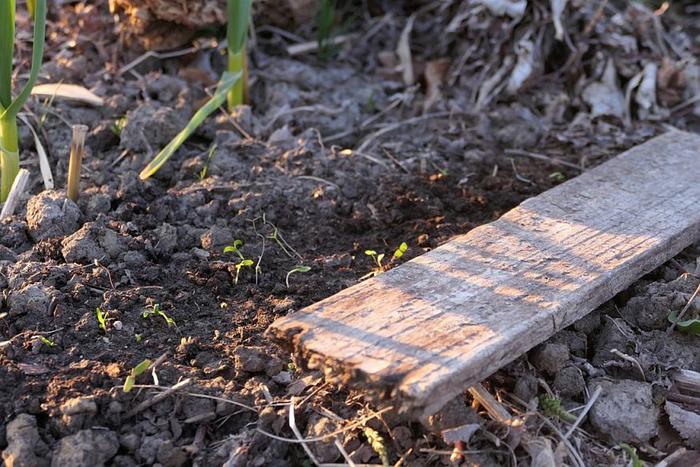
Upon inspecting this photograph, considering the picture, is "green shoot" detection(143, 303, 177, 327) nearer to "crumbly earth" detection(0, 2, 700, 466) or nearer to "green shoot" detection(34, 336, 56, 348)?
"crumbly earth" detection(0, 2, 700, 466)

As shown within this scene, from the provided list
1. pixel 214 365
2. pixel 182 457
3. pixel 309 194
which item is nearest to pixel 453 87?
pixel 309 194

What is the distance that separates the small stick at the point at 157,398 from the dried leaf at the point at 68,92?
1.32 m

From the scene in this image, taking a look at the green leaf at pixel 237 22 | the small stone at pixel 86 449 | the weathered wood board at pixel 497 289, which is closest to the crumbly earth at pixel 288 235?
the small stone at pixel 86 449

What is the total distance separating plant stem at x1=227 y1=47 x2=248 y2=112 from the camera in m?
2.76

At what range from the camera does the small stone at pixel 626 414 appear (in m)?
1.84

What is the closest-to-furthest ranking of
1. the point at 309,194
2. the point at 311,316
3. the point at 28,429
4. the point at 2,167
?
the point at 28,429 < the point at 311,316 < the point at 2,167 < the point at 309,194

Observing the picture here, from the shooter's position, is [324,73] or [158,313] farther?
[324,73]

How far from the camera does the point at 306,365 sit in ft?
5.83

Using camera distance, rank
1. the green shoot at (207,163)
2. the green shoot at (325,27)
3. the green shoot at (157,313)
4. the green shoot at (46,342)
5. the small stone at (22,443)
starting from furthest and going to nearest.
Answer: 1. the green shoot at (325,27)
2. the green shoot at (207,163)
3. the green shoot at (157,313)
4. the green shoot at (46,342)
5. the small stone at (22,443)

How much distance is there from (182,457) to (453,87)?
6.55 feet

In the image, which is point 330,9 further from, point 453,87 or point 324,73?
point 453,87

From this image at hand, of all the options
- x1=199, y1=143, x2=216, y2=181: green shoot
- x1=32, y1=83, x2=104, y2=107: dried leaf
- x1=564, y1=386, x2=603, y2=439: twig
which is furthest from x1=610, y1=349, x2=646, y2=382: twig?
x1=32, y1=83, x2=104, y2=107: dried leaf

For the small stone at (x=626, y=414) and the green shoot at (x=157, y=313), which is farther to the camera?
the green shoot at (x=157, y=313)

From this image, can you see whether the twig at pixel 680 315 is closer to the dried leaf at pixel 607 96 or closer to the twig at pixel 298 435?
the twig at pixel 298 435
